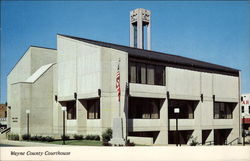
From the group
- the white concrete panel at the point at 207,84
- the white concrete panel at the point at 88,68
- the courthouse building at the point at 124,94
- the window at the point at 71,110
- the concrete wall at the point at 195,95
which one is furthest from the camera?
the white concrete panel at the point at 207,84

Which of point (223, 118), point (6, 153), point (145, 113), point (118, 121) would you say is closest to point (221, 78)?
point (223, 118)

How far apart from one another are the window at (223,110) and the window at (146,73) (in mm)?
13551

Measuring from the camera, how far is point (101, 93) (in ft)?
125

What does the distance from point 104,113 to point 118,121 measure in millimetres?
7055

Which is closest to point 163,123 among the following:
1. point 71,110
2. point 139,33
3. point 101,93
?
point 101,93

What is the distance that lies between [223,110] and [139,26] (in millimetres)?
30810

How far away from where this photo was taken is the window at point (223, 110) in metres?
51.7

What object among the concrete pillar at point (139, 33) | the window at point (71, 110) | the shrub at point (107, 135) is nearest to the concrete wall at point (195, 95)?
the shrub at point (107, 135)

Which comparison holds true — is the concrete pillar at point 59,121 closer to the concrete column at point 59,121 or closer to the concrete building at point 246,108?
the concrete column at point 59,121

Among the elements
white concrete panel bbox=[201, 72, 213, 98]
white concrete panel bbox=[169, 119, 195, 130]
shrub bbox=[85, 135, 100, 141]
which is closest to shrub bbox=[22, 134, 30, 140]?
shrub bbox=[85, 135, 100, 141]

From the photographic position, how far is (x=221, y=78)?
51.0m

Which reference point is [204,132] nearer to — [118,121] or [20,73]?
[118,121]

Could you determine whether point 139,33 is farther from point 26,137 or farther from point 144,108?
point 26,137

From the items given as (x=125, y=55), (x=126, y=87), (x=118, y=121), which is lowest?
(x=118, y=121)
